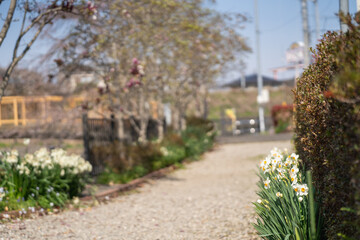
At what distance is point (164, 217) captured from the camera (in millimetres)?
6883

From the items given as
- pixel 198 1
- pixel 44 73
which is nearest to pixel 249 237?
pixel 44 73

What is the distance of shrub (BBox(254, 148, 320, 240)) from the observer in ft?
12.2

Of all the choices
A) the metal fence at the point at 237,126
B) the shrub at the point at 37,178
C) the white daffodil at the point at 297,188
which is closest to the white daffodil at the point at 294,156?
the white daffodil at the point at 297,188

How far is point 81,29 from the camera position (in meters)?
9.77

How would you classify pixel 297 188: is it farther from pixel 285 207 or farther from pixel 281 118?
pixel 281 118

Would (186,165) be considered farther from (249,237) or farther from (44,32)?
(249,237)

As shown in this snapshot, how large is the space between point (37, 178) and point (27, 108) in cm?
517

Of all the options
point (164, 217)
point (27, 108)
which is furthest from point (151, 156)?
point (164, 217)

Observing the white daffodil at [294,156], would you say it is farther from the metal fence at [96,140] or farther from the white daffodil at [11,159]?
the metal fence at [96,140]

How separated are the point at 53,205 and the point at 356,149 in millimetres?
5637

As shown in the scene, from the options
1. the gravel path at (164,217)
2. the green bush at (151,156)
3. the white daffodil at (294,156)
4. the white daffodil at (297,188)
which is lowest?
the gravel path at (164,217)

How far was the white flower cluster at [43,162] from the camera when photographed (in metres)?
6.82

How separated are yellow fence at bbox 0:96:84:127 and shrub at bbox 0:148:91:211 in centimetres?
232

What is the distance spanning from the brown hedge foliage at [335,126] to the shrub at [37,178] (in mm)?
4279
